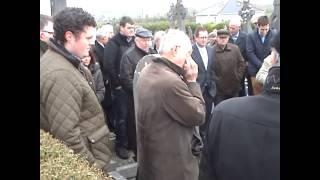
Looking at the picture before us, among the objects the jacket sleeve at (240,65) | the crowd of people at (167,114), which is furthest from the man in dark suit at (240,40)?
the crowd of people at (167,114)

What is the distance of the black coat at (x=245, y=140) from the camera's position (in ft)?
5.90

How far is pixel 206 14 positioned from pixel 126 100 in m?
74.9

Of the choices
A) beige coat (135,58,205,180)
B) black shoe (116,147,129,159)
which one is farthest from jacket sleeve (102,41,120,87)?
beige coat (135,58,205,180)

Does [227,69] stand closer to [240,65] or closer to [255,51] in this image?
[240,65]

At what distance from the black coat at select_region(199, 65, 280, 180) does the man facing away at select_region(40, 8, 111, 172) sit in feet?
2.54

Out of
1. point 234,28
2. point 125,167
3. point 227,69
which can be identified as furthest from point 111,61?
point 234,28

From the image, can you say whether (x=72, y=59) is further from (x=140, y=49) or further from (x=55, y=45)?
(x=140, y=49)

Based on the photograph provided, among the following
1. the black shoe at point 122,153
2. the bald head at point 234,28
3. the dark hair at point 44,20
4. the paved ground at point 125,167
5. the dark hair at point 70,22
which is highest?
the bald head at point 234,28

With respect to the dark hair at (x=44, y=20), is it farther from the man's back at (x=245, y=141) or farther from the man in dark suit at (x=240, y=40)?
the man in dark suit at (x=240, y=40)

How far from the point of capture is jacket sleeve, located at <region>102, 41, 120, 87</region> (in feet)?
18.6

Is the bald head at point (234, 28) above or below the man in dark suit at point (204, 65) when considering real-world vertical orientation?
above

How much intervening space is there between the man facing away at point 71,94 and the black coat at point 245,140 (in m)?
0.77
